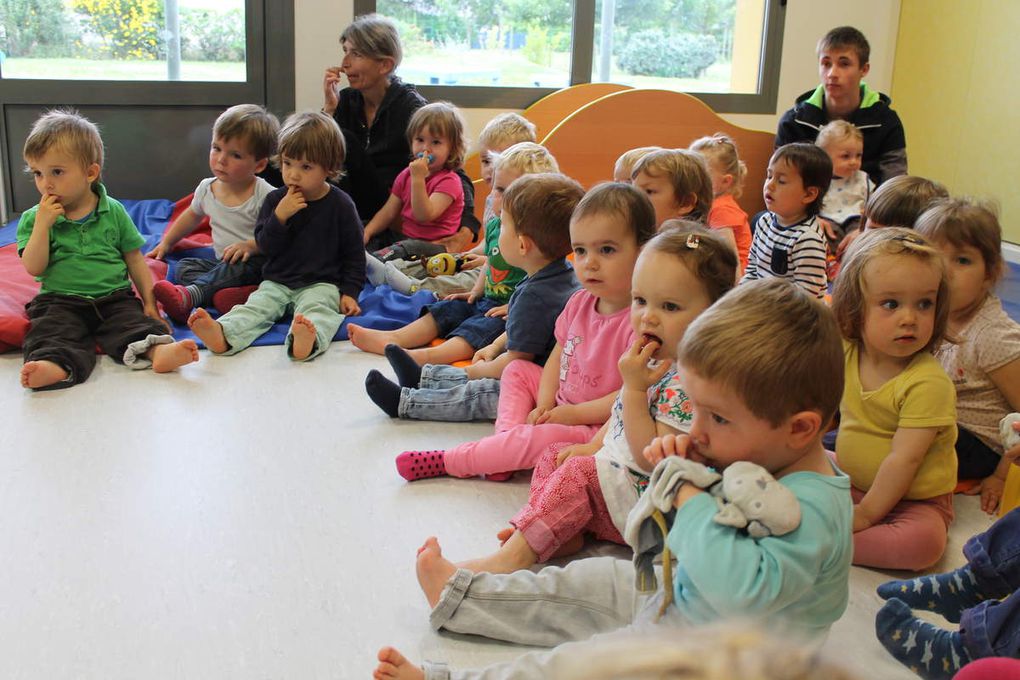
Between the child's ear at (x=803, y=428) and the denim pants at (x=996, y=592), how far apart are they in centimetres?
45

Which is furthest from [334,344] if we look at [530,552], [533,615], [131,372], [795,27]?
[795,27]

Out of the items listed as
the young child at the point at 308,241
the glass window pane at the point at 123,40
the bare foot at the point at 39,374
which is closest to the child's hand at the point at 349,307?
the young child at the point at 308,241

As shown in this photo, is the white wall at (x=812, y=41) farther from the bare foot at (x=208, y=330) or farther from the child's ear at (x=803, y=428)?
the child's ear at (x=803, y=428)

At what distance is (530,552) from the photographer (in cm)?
173

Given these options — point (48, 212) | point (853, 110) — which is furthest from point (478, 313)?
point (853, 110)

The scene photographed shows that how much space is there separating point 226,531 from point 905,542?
48.7 inches

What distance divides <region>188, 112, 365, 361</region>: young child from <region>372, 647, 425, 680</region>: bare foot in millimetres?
1714

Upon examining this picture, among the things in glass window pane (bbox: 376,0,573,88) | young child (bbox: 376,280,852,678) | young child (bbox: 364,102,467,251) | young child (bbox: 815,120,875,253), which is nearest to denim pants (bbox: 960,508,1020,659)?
young child (bbox: 376,280,852,678)

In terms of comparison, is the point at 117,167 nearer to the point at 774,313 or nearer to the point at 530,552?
the point at 530,552

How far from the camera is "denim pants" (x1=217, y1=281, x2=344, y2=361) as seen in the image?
295 cm

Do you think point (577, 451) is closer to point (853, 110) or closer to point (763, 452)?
point (763, 452)

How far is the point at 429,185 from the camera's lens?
3867 millimetres

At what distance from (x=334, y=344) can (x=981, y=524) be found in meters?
1.87

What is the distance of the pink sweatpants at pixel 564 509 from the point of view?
1.73 meters
